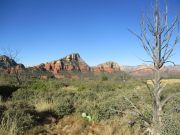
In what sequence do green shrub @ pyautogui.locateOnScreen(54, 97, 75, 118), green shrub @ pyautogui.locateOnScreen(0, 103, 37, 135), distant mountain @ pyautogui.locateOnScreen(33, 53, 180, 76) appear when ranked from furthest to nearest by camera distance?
distant mountain @ pyautogui.locateOnScreen(33, 53, 180, 76) < green shrub @ pyautogui.locateOnScreen(54, 97, 75, 118) < green shrub @ pyautogui.locateOnScreen(0, 103, 37, 135)

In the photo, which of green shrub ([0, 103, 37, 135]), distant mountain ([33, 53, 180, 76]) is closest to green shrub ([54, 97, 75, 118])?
green shrub ([0, 103, 37, 135])

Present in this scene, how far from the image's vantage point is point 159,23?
5965mm

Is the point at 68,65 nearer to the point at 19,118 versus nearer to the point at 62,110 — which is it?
the point at 62,110

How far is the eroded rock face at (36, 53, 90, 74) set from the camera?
5822 inches

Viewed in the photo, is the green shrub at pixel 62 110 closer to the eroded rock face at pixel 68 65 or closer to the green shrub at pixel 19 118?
the green shrub at pixel 19 118

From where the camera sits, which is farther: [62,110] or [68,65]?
[68,65]

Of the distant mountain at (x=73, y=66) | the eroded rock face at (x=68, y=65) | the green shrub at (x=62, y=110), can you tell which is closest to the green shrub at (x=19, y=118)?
the green shrub at (x=62, y=110)

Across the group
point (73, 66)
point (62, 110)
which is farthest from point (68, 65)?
point (62, 110)

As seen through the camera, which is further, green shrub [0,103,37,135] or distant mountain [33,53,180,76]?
distant mountain [33,53,180,76]

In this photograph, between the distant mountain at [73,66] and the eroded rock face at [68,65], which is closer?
the distant mountain at [73,66]

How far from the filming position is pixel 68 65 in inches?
6432

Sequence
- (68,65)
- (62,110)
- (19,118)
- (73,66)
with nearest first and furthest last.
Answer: (19,118) < (62,110) < (73,66) < (68,65)

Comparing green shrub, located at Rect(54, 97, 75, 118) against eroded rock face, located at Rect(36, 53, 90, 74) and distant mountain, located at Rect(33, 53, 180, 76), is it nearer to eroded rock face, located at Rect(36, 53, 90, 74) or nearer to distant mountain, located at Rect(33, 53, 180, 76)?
distant mountain, located at Rect(33, 53, 180, 76)

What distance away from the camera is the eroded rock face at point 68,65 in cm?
14788
